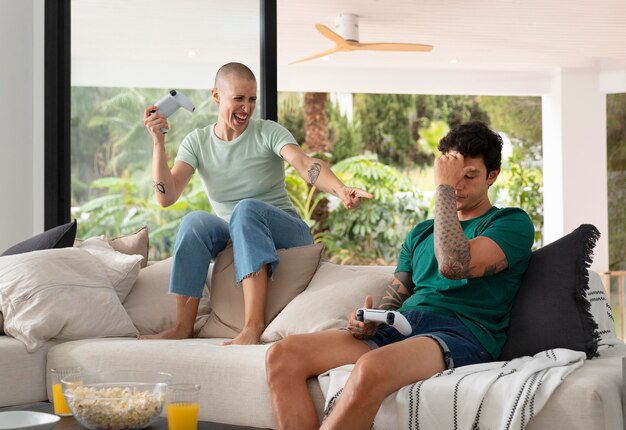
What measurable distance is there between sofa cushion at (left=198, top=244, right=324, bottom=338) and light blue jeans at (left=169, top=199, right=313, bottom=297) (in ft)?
0.17

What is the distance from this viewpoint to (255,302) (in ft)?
9.91

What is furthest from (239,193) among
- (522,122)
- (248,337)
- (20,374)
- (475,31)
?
(522,122)

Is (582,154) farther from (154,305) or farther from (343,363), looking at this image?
(343,363)

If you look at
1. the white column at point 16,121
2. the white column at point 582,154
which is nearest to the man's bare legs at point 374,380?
the white column at point 16,121

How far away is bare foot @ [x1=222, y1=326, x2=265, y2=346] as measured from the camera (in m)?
2.91

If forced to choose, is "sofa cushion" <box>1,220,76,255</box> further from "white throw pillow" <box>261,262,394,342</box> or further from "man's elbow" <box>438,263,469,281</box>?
"man's elbow" <box>438,263,469,281</box>

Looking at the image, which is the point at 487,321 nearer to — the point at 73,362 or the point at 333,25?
the point at 73,362

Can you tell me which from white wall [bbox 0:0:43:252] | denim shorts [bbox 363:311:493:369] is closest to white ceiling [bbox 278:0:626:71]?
white wall [bbox 0:0:43:252]

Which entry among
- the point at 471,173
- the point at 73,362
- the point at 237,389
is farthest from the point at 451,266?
the point at 73,362

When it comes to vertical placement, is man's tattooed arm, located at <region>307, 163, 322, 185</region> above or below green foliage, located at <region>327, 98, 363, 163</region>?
below

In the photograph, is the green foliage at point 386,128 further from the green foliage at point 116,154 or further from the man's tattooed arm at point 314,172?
the man's tattooed arm at point 314,172

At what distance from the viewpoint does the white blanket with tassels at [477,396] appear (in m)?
1.96

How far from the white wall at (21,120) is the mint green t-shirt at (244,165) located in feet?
5.58

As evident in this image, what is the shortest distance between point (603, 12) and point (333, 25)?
2.26m
